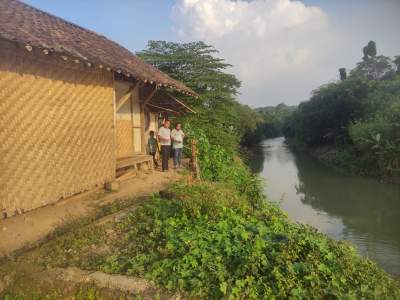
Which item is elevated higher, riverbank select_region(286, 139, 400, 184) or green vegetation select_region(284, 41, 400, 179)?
green vegetation select_region(284, 41, 400, 179)

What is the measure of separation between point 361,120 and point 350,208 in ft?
50.1

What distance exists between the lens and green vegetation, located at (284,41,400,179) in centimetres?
2105

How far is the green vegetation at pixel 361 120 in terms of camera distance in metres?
21.0

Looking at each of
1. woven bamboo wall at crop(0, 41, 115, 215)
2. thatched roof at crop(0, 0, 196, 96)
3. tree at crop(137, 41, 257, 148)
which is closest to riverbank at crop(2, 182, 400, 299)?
woven bamboo wall at crop(0, 41, 115, 215)

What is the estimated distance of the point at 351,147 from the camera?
2783cm

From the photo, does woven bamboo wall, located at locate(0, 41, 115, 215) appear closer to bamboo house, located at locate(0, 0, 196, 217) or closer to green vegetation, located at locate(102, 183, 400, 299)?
bamboo house, located at locate(0, 0, 196, 217)

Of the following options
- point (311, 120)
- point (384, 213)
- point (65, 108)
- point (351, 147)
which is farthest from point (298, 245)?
point (311, 120)

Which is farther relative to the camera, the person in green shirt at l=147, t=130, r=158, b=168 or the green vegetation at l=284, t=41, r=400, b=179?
the green vegetation at l=284, t=41, r=400, b=179

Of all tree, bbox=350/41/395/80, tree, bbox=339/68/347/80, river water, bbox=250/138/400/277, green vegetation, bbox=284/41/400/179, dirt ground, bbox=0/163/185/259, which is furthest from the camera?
tree, bbox=339/68/347/80

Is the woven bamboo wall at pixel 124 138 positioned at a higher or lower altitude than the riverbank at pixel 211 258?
higher

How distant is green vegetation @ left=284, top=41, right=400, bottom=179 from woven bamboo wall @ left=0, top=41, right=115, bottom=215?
18.0 m

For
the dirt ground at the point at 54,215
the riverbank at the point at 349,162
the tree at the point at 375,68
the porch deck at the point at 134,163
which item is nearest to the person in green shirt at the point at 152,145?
the porch deck at the point at 134,163

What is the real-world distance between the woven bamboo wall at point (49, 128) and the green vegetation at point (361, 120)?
1802cm

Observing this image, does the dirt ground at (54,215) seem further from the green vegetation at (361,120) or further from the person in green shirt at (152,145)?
the green vegetation at (361,120)
